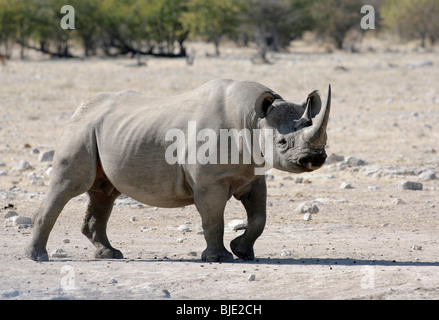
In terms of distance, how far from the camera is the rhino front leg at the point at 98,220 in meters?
8.02

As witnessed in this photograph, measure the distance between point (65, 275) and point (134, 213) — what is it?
3.23 metres

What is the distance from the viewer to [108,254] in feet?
25.8

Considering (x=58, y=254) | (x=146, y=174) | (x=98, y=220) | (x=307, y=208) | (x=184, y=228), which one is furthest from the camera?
(x=307, y=208)

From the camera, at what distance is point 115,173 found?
302 inches

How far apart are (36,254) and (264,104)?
2.44 meters

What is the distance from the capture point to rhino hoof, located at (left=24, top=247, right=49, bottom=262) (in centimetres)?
766

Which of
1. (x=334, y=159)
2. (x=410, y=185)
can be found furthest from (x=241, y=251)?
(x=334, y=159)

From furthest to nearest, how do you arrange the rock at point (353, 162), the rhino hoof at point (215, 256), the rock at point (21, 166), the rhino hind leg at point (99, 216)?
1. the rock at point (353, 162)
2. the rock at point (21, 166)
3. the rhino hind leg at point (99, 216)
4. the rhino hoof at point (215, 256)

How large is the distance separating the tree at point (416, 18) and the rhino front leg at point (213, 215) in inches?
1891

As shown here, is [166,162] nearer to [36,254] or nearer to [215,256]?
[215,256]

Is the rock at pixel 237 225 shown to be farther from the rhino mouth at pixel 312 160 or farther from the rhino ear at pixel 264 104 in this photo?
the rhino mouth at pixel 312 160

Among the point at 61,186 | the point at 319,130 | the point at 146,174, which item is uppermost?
the point at 319,130

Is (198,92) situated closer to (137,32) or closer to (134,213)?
→ (134,213)

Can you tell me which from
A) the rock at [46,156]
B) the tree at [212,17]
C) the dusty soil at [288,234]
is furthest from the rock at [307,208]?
the tree at [212,17]
